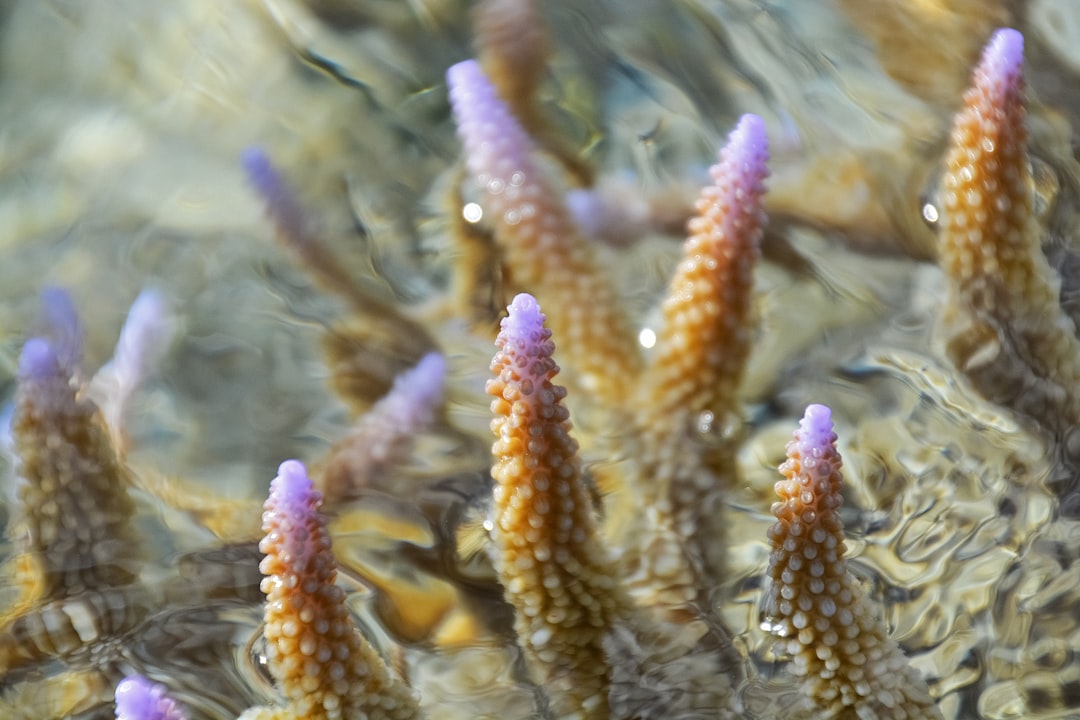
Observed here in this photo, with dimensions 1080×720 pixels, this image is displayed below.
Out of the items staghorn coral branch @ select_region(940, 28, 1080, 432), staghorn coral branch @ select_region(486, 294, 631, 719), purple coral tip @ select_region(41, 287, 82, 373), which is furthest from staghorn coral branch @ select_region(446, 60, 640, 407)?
purple coral tip @ select_region(41, 287, 82, 373)

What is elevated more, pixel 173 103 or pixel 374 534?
pixel 173 103

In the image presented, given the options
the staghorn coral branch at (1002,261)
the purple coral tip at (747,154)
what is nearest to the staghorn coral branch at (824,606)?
the purple coral tip at (747,154)

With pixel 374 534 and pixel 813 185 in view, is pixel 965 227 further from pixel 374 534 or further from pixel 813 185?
pixel 374 534

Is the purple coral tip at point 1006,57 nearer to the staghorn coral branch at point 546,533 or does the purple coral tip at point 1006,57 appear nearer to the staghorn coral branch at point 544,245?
the staghorn coral branch at point 544,245

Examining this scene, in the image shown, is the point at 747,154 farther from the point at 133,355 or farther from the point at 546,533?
the point at 133,355

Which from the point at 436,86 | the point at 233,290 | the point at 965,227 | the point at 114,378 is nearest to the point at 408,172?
the point at 436,86

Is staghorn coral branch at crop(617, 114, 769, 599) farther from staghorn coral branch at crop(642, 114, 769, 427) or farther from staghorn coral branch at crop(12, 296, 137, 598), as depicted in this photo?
staghorn coral branch at crop(12, 296, 137, 598)
